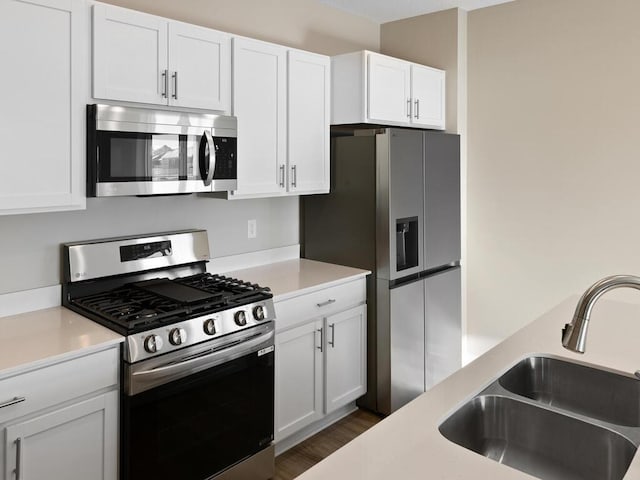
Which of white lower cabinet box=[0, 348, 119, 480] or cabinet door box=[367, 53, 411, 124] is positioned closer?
white lower cabinet box=[0, 348, 119, 480]

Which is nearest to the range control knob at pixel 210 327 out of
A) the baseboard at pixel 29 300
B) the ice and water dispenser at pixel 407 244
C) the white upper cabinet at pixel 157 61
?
the baseboard at pixel 29 300

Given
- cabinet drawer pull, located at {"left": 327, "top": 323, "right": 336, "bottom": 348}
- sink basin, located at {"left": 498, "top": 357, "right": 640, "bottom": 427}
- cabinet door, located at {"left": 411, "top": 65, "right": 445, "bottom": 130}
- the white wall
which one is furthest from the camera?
cabinet door, located at {"left": 411, "top": 65, "right": 445, "bottom": 130}

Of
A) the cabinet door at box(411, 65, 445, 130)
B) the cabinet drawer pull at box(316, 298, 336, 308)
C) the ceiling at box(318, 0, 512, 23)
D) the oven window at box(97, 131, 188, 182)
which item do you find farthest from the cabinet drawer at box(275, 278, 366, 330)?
the ceiling at box(318, 0, 512, 23)

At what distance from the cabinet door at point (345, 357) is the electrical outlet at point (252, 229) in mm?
722

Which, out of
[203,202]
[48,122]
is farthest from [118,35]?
[203,202]

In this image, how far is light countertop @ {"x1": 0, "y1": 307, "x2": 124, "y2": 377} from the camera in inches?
69.4

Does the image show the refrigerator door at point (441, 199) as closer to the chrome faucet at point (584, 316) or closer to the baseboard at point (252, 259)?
the baseboard at point (252, 259)

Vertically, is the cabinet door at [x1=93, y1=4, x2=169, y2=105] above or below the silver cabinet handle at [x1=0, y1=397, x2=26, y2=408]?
above

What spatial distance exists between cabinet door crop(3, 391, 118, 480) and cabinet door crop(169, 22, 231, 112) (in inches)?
52.6

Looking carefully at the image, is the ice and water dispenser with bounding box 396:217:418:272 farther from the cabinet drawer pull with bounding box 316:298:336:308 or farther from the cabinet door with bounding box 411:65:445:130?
the cabinet door with bounding box 411:65:445:130

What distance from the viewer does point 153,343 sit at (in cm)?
203

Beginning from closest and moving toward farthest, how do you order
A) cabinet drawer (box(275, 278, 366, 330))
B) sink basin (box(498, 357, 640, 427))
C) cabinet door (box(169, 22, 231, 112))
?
sink basin (box(498, 357, 640, 427)) → cabinet door (box(169, 22, 231, 112)) → cabinet drawer (box(275, 278, 366, 330))

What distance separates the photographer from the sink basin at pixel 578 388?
1.57m

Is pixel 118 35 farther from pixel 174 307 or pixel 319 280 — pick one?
pixel 319 280
